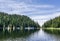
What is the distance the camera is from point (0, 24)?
199125 mm

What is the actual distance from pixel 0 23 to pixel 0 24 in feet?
4.25

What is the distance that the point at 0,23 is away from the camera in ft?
650
